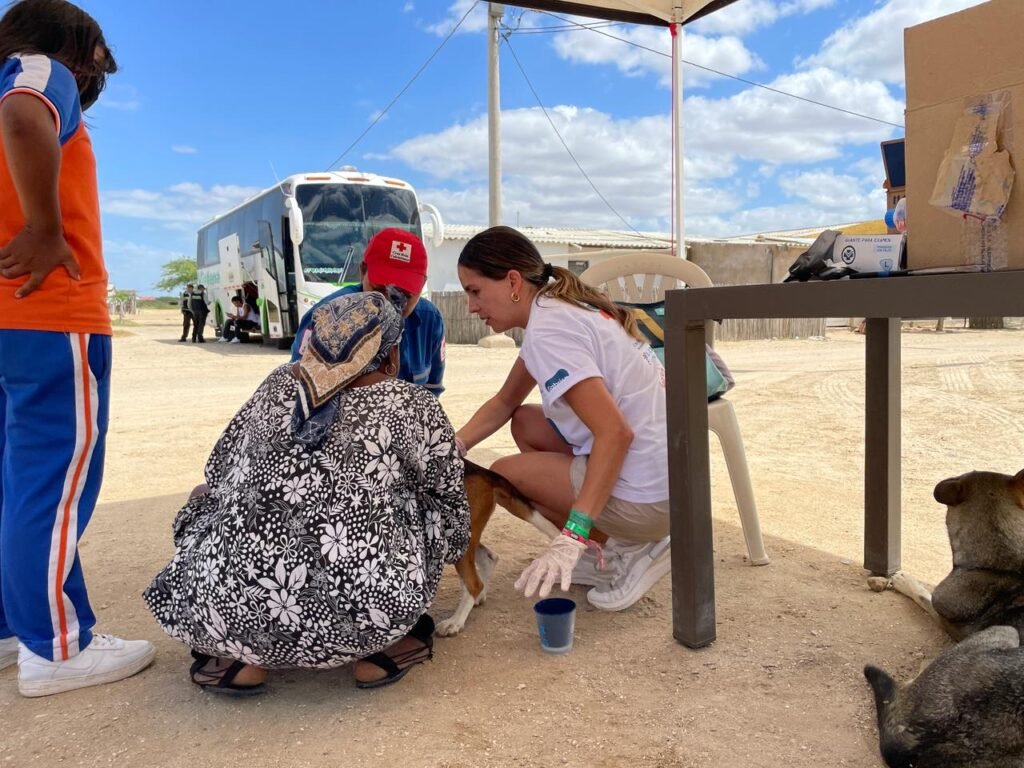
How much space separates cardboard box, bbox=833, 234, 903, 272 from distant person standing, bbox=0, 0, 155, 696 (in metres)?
1.95

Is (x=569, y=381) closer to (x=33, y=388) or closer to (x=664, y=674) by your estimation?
(x=664, y=674)

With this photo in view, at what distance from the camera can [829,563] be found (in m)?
2.97

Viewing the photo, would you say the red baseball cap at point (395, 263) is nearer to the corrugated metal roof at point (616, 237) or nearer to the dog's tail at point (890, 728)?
the dog's tail at point (890, 728)

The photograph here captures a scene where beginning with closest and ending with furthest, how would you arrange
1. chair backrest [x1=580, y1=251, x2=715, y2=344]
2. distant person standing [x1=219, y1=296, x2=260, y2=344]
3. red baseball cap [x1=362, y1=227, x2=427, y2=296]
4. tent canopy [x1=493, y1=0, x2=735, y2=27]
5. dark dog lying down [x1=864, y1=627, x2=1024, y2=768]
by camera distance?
dark dog lying down [x1=864, y1=627, x2=1024, y2=768]
red baseball cap [x1=362, y1=227, x2=427, y2=296]
chair backrest [x1=580, y1=251, x2=715, y2=344]
tent canopy [x1=493, y1=0, x2=735, y2=27]
distant person standing [x1=219, y1=296, x2=260, y2=344]

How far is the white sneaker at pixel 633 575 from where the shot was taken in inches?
101

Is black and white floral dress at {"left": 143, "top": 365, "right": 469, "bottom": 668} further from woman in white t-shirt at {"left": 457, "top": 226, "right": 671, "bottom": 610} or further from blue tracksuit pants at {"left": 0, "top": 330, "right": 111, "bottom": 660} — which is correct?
woman in white t-shirt at {"left": 457, "top": 226, "right": 671, "bottom": 610}

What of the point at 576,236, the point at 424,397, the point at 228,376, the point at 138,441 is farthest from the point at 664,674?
the point at 576,236

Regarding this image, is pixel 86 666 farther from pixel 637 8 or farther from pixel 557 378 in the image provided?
pixel 637 8

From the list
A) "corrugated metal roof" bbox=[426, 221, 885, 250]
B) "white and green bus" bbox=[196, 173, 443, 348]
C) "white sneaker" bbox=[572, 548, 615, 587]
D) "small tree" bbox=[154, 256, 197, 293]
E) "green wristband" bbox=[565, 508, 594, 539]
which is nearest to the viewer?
"green wristband" bbox=[565, 508, 594, 539]

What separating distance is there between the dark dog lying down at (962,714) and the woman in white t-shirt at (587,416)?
2.85 feet

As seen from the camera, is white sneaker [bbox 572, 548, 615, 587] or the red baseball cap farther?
the red baseball cap

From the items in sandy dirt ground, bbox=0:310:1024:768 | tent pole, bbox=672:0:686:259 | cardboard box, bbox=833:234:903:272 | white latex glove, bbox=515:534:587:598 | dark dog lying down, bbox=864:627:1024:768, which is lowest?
sandy dirt ground, bbox=0:310:1024:768

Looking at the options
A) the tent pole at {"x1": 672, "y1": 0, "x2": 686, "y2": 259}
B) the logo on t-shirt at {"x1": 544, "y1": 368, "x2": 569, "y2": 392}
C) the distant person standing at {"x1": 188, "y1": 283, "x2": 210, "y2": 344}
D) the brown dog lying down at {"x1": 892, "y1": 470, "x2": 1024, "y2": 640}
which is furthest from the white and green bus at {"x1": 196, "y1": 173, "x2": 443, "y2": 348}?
the brown dog lying down at {"x1": 892, "y1": 470, "x2": 1024, "y2": 640}

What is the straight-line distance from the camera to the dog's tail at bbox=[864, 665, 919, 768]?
5.22 ft
